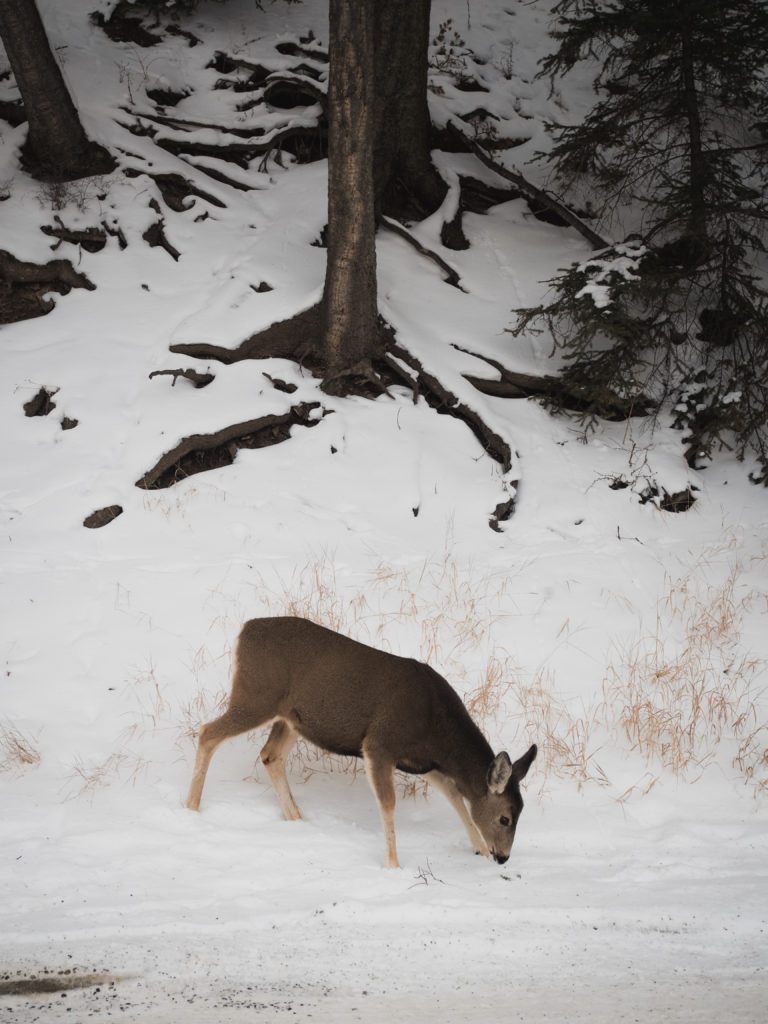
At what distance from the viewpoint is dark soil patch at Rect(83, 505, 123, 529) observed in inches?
362

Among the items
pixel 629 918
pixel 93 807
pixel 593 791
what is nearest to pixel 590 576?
pixel 593 791

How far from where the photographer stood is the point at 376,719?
5.35 meters

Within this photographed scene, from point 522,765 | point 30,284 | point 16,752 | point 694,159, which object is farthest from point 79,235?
point 522,765

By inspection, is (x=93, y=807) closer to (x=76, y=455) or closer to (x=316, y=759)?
(x=316, y=759)

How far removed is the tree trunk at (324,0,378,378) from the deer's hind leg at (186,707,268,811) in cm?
649

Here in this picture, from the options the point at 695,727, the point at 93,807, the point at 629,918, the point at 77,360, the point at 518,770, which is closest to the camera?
the point at 629,918

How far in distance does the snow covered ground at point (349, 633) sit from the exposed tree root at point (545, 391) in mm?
229

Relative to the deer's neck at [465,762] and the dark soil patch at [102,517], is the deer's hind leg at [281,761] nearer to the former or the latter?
the deer's neck at [465,762]

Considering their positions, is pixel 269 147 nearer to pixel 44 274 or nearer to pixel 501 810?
pixel 44 274

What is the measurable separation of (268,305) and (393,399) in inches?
80.0

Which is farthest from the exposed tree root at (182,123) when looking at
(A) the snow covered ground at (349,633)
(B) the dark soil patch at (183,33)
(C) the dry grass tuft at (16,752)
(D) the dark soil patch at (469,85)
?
(C) the dry grass tuft at (16,752)

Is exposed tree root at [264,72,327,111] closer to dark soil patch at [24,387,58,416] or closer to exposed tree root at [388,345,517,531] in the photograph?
exposed tree root at [388,345,517,531]

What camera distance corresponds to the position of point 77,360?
445 inches

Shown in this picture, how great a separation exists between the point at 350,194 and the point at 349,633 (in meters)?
5.59
